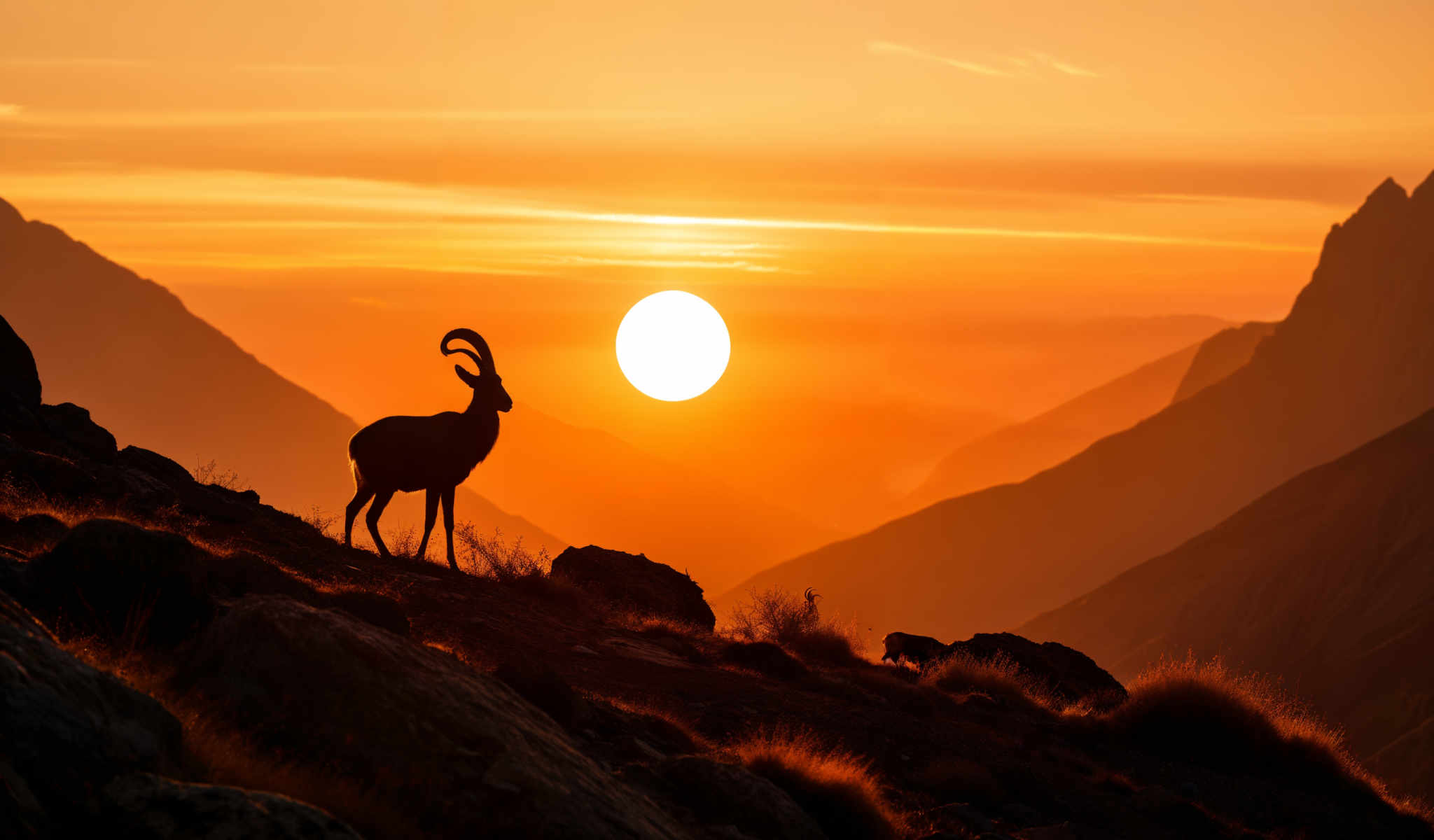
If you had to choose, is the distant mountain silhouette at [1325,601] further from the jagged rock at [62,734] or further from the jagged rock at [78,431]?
the jagged rock at [62,734]

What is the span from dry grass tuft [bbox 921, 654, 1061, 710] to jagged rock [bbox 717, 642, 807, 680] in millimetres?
2608

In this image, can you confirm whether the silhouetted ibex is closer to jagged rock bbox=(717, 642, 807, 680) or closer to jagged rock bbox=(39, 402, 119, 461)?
jagged rock bbox=(39, 402, 119, 461)

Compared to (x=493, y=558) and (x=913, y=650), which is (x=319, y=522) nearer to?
(x=493, y=558)

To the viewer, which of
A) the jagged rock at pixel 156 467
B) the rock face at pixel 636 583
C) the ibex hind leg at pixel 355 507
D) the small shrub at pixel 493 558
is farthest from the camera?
the rock face at pixel 636 583

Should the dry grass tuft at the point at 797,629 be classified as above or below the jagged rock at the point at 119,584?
above

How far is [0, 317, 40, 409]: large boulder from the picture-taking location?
851 inches

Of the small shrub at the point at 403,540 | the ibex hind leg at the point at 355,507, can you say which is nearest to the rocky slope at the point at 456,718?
the ibex hind leg at the point at 355,507

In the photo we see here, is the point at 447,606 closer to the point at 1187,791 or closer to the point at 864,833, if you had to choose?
the point at 864,833

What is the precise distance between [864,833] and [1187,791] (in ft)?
25.2

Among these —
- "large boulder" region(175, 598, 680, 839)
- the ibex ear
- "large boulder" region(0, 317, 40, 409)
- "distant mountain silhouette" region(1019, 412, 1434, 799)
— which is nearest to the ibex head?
the ibex ear

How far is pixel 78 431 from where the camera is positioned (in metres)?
21.5

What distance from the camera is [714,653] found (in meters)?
19.7

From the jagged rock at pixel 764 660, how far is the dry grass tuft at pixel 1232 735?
4618mm

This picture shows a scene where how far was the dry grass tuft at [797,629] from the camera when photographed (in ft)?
73.6
